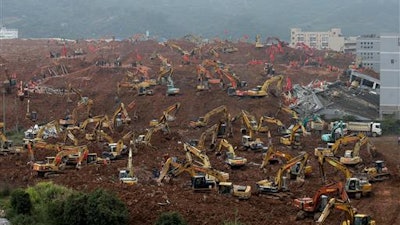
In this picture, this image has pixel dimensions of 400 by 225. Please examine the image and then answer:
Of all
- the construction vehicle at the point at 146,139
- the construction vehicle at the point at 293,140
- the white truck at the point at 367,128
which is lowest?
the white truck at the point at 367,128

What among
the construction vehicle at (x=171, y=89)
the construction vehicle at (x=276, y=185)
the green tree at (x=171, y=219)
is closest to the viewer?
the green tree at (x=171, y=219)

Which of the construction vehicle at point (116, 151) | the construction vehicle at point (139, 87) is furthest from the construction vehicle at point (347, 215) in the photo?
the construction vehicle at point (139, 87)

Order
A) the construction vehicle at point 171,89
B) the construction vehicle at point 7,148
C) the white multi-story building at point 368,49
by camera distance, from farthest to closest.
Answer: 1. the white multi-story building at point 368,49
2. the construction vehicle at point 171,89
3. the construction vehicle at point 7,148

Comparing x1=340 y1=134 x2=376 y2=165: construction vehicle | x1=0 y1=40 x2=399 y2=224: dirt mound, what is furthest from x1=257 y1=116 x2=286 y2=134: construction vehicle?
x1=340 y1=134 x2=376 y2=165: construction vehicle

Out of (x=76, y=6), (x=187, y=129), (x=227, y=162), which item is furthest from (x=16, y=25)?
(x=227, y=162)

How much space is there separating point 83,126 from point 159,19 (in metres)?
99.4

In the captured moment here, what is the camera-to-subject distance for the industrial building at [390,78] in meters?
31.9

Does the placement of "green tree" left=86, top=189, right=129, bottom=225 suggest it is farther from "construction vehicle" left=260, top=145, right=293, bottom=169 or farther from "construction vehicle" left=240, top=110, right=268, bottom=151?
"construction vehicle" left=240, top=110, right=268, bottom=151

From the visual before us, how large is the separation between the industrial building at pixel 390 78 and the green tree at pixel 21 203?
773 inches

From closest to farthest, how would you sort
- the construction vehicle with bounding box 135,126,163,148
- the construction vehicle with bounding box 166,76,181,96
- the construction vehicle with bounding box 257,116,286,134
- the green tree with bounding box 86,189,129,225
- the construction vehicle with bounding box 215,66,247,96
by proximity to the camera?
1. the green tree with bounding box 86,189,129,225
2. the construction vehicle with bounding box 135,126,163,148
3. the construction vehicle with bounding box 257,116,286,134
4. the construction vehicle with bounding box 215,66,247,96
5. the construction vehicle with bounding box 166,76,181,96

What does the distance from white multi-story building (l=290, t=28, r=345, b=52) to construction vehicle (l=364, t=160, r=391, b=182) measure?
53.3 metres

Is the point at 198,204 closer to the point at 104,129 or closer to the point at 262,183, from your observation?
the point at 262,183

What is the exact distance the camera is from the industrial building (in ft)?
105

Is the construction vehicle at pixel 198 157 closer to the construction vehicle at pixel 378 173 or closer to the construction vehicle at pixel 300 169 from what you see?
the construction vehicle at pixel 300 169
